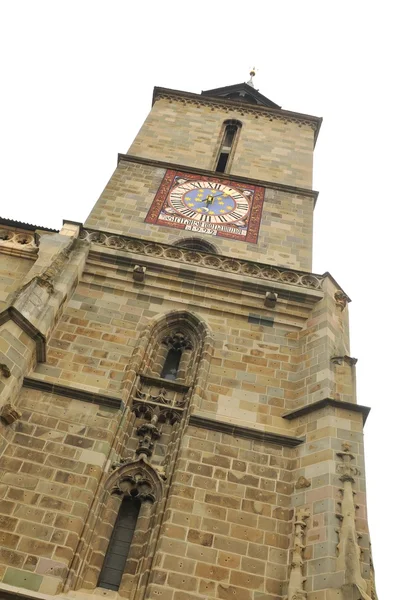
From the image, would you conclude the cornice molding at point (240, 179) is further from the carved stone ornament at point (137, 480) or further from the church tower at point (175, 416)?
the carved stone ornament at point (137, 480)

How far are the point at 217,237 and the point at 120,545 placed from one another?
7.50 metres

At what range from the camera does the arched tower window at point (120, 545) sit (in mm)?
7270

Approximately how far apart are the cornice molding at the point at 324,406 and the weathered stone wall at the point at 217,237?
15.1 feet

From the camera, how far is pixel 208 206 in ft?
47.2

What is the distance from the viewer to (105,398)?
28.8 feet

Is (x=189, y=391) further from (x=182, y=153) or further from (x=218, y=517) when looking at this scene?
(x=182, y=153)

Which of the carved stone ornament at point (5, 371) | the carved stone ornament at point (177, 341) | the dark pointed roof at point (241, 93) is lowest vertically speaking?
the carved stone ornament at point (5, 371)

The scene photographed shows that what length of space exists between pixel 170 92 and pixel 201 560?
16816mm

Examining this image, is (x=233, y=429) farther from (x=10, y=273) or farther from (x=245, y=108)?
(x=245, y=108)

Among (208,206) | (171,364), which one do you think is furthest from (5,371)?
(208,206)

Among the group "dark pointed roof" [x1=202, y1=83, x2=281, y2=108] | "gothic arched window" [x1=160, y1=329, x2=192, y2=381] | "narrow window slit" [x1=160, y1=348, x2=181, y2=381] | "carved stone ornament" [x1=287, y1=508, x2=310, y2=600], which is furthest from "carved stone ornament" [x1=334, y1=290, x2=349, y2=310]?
"dark pointed roof" [x1=202, y1=83, x2=281, y2=108]

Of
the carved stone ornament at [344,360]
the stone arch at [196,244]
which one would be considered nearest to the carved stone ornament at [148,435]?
the carved stone ornament at [344,360]

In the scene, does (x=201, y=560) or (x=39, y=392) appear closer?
(x=201, y=560)

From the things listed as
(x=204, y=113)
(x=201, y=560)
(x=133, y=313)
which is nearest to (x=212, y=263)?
(x=133, y=313)
